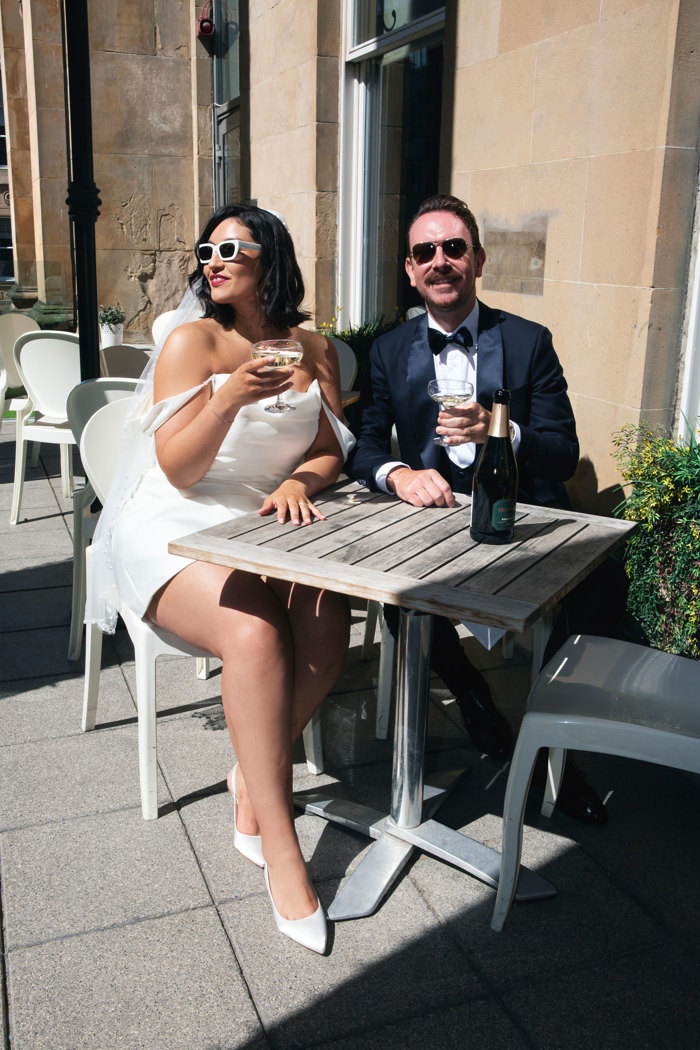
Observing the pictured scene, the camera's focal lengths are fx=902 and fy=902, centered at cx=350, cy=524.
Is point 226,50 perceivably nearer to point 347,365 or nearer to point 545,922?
point 347,365

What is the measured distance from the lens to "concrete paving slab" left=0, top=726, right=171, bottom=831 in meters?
2.59

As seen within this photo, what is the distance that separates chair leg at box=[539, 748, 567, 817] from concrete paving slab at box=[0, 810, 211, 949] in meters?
1.00

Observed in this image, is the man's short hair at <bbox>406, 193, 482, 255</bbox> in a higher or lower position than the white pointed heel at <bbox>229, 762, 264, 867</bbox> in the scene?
higher

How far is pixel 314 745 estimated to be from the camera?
2793mm

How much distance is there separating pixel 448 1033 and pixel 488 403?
5.62ft

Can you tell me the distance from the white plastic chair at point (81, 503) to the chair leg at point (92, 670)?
58cm

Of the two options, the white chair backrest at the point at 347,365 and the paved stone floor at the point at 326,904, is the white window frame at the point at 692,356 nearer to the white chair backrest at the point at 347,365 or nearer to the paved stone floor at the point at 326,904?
the paved stone floor at the point at 326,904

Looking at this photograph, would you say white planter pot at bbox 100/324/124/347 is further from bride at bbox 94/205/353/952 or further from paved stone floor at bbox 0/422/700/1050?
bride at bbox 94/205/353/952

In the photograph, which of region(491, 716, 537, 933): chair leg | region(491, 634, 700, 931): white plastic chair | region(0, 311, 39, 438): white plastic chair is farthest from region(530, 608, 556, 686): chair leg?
region(0, 311, 39, 438): white plastic chair

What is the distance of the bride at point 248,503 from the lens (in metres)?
2.17

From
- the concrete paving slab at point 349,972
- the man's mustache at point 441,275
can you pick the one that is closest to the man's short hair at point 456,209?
the man's mustache at point 441,275

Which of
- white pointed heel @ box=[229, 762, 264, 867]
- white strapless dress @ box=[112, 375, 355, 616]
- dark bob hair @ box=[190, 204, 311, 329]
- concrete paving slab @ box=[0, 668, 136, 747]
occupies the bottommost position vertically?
concrete paving slab @ box=[0, 668, 136, 747]

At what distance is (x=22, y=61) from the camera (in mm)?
13297

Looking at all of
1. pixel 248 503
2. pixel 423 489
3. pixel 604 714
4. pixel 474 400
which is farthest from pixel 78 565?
pixel 604 714
